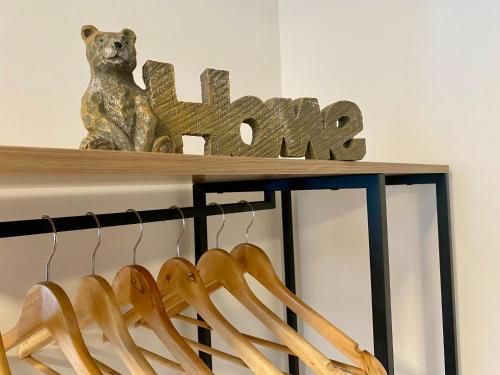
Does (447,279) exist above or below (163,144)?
below

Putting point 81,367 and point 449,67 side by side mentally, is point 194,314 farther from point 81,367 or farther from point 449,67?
point 449,67

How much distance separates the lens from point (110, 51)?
708 millimetres

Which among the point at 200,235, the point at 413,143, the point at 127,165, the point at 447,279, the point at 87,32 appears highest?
the point at 87,32

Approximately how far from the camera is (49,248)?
0.98m

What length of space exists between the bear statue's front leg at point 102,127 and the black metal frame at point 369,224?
5.8 inches

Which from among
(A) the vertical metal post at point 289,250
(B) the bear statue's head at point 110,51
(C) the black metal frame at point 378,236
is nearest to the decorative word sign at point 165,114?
(B) the bear statue's head at point 110,51

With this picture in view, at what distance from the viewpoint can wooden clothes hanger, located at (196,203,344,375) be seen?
0.73m

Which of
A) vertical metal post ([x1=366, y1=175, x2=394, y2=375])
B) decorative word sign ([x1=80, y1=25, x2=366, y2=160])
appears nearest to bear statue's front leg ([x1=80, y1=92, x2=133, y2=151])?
decorative word sign ([x1=80, y1=25, x2=366, y2=160])

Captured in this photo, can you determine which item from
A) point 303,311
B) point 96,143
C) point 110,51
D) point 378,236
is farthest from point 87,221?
point 378,236

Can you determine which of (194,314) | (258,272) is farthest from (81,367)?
(194,314)

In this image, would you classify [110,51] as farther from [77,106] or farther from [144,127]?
[77,106]

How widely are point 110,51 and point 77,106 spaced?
1.22 ft

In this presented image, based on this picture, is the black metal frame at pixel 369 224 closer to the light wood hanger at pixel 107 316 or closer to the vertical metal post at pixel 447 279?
the vertical metal post at pixel 447 279

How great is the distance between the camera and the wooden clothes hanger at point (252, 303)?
0.73 meters
